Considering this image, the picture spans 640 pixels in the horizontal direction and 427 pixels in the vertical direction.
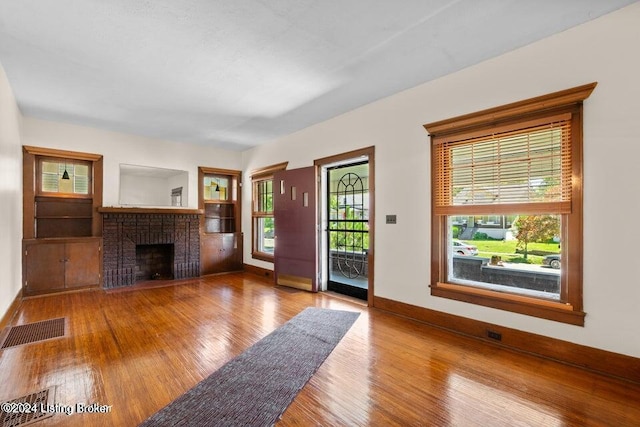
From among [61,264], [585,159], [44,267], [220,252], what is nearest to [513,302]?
[585,159]

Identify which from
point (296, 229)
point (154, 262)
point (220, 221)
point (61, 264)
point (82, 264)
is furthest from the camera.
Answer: point (220, 221)

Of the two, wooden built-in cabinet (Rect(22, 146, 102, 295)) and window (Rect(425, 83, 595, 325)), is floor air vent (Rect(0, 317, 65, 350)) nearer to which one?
wooden built-in cabinet (Rect(22, 146, 102, 295))

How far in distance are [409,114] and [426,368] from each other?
9.24 ft

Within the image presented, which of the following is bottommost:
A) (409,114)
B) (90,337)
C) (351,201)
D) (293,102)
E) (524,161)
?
(90,337)

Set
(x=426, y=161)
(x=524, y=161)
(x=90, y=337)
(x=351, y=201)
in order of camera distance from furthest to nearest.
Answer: (x=351, y=201), (x=426, y=161), (x=90, y=337), (x=524, y=161)

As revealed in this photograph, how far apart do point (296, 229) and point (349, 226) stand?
990 mm

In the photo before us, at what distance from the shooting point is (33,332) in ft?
10.5

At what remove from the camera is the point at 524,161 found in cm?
278

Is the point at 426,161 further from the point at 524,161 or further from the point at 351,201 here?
the point at 351,201

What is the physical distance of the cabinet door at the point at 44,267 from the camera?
462 centimetres

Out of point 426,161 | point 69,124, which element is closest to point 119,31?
point 426,161

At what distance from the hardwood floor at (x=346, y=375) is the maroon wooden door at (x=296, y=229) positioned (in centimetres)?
140

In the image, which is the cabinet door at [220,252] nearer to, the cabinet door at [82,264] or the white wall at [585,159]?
the cabinet door at [82,264]

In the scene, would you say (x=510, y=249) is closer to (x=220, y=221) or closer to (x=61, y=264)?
(x=220, y=221)
